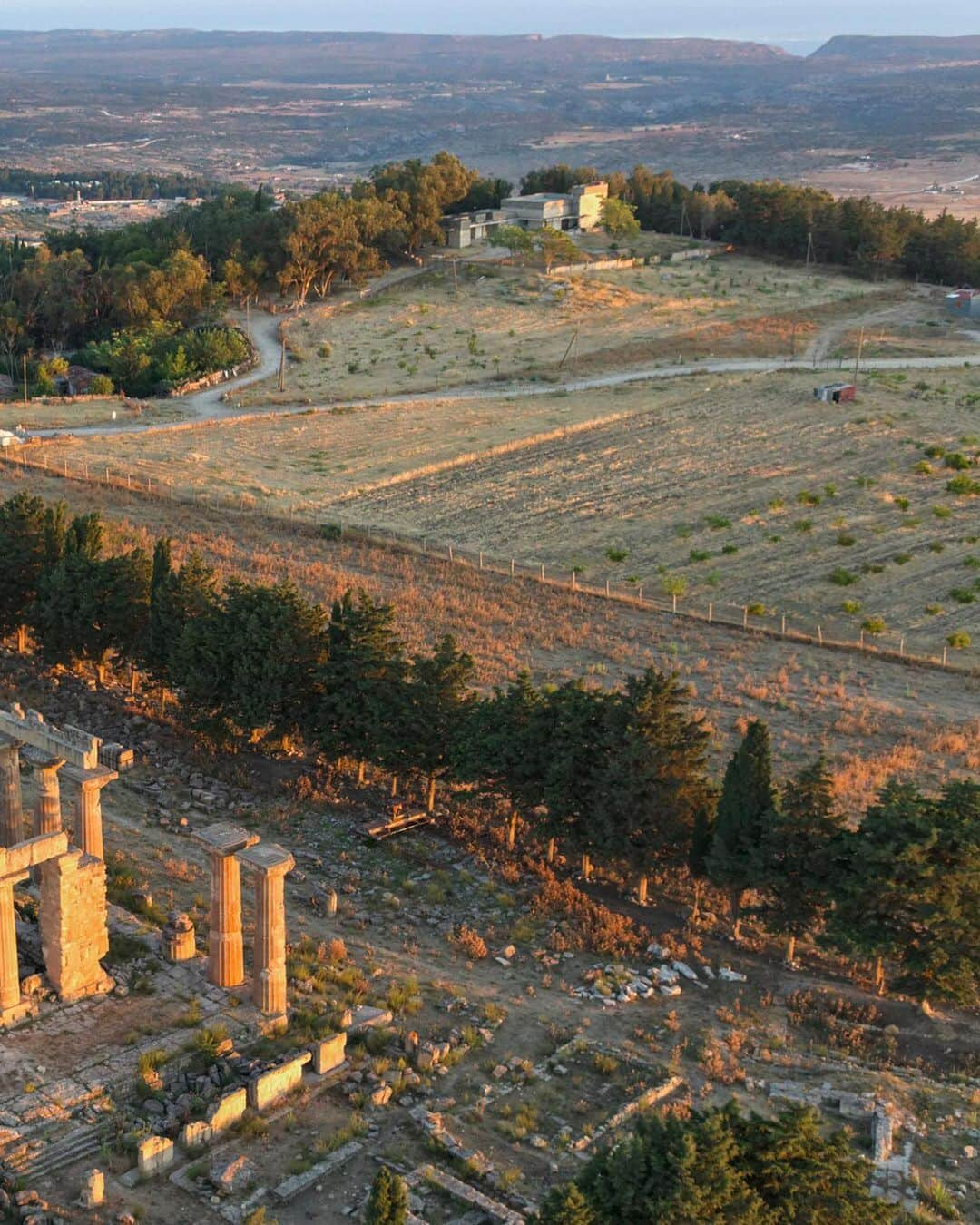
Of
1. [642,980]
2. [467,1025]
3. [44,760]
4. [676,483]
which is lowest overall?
[642,980]

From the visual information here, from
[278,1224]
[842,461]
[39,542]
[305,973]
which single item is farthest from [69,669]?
[842,461]

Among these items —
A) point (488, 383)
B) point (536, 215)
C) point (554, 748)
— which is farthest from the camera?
point (536, 215)

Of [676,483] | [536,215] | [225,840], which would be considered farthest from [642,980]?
[536,215]

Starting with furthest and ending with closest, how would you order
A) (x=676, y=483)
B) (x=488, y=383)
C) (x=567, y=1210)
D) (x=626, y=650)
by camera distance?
(x=488, y=383) → (x=676, y=483) → (x=626, y=650) → (x=567, y=1210)

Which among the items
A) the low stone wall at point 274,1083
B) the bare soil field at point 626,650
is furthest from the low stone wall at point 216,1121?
the bare soil field at point 626,650

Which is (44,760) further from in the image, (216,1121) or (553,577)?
(553,577)

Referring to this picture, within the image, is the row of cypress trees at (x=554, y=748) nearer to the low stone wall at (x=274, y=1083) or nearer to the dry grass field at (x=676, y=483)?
the low stone wall at (x=274, y=1083)

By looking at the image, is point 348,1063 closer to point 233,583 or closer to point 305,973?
point 305,973
